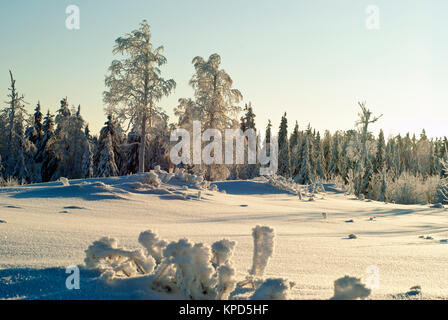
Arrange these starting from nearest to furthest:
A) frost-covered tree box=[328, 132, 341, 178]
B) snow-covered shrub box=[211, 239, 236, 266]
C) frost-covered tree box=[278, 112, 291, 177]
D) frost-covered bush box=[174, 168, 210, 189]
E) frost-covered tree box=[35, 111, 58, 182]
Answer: snow-covered shrub box=[211, 239, 236, 266]
frost-covered bush box=[174, 168, 210, 189]
frost-covered tree box=[35, 111, 58, 182]
frost-covered tree box=[328, 132, 341, 178]
frost-covered tree box=[278, 112, 291, 177]

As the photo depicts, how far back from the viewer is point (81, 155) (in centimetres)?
3962

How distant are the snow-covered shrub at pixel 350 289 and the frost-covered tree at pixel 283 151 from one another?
55.9 meters

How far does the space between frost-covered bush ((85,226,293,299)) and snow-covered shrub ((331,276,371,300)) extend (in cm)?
21

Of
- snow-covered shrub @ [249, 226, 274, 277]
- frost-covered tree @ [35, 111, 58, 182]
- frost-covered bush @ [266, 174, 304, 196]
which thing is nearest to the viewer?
snow-covered shrub @ [249, 226, 274, 277]

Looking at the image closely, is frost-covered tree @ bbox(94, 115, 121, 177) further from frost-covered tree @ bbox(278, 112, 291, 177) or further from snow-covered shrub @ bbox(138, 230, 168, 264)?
snow-covered shrub @ bbox(138, 230, 168, 264)

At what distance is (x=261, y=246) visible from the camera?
2045 mm

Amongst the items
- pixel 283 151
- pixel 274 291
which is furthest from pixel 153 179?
pixel 283 151

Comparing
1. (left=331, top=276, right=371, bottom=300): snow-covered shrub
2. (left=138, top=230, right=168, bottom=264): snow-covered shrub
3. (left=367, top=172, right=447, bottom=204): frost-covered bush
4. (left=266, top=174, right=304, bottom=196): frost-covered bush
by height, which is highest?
(left=138, top=230, right=168, bottom=264): snow-covered shrub

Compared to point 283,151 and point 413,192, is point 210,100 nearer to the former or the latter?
point 413,192

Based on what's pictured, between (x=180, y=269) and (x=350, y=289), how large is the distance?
0.66m

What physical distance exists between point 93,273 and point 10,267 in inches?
17.7

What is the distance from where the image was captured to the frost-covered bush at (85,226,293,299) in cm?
145

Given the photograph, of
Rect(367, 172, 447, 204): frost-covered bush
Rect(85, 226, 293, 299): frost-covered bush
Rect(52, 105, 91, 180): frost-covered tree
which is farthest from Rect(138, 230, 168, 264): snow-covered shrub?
Rect(52, 105, 91, 180): frost-covered tree

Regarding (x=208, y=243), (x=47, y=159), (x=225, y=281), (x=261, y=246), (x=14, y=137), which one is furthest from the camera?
(x=47, y=159)
